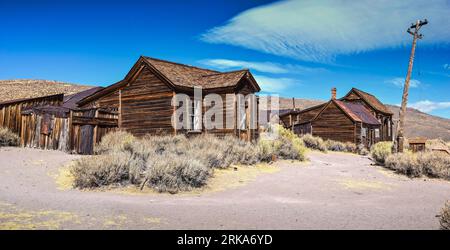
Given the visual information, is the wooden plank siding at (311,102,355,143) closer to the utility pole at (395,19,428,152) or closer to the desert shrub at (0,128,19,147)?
the utility pole at (395,19,428,152)

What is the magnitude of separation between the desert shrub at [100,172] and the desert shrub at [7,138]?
912cm

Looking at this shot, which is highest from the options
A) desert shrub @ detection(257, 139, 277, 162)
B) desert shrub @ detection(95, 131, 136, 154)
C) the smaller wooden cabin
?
the smaller wooden cabin

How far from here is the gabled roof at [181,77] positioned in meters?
17.7

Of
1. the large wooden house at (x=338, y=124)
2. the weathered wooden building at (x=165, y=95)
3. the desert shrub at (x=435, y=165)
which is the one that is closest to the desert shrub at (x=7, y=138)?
the weathered wooden building at (x=165, y=95)

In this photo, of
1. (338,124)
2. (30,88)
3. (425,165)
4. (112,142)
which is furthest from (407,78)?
(30,88)

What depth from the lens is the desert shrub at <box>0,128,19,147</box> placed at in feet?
51.5

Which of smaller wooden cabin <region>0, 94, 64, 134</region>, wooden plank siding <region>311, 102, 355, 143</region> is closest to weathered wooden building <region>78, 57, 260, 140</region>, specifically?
smaller wooden cabin <region>0, 94, 64, 134</region>

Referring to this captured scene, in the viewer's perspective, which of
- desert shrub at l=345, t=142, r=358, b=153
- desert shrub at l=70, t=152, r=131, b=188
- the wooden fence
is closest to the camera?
desert shrub at l=70, t=152, r=131, b=188

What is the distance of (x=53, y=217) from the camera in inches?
208

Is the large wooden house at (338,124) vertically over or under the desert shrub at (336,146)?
over

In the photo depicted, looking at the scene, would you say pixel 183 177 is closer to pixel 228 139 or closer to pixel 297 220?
pixel 297 220

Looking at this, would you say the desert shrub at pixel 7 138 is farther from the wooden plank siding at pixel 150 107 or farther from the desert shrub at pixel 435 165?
the desert shrub at pixel 435 165

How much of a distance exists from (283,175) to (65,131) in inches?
369
